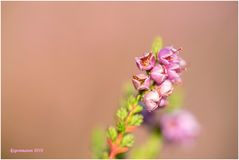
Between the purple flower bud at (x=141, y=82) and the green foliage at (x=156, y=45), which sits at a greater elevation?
the green foliage at (x=156, y=45)

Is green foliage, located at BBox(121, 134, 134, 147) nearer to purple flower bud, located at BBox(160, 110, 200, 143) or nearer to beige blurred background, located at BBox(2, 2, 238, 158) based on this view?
purple flower bud, located at BBox(160, 110, 200, 143)

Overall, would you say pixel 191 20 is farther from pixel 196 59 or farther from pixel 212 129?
pixel 212 129

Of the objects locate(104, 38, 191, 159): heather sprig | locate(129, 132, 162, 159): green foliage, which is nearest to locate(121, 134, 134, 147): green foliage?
locate(104, 38, 191, 159): heather sprig

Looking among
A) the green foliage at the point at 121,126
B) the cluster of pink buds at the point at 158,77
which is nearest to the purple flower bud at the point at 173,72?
the cluster of pink buds at the point at 158,77

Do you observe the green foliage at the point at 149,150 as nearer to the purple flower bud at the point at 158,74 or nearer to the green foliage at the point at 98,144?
the green foliage at the point at 98,144

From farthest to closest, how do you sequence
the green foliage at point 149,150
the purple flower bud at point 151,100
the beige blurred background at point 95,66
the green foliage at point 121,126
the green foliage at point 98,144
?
the beige blurred background at point 95,66 → the green foliage at point 149,150 → the green foliage at point 98,144 → the green foliage at point 121,126 → the purple flower bud at point 151,100

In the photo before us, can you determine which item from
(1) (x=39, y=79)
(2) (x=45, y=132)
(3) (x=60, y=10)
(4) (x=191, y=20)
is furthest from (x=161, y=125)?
(4) (x=191, y=20)
